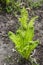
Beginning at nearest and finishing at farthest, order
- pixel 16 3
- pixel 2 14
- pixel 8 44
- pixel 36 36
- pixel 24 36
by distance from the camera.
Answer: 1. pixel 24 36
2. pixel 8 44
3. pixel 36 36
4. pixel 2 14
5. pixel 16 3

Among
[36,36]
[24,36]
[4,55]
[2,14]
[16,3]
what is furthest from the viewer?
[16,3]

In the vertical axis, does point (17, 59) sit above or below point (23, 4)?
below

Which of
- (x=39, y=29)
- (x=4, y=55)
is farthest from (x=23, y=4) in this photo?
(x=4, y=55)

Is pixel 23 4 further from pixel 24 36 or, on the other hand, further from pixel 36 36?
pixel 24 36

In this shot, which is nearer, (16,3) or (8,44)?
(8,44)

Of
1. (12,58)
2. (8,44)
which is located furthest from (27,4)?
(12,58)

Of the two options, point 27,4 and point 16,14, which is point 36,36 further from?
point 27,4
